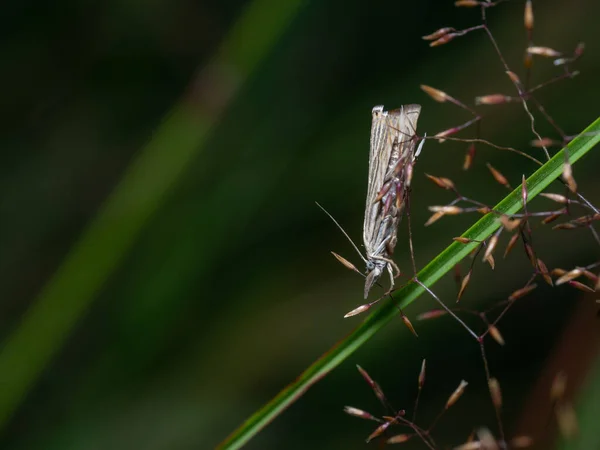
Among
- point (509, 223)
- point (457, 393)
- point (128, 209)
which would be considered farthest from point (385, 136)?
point (128, 209)

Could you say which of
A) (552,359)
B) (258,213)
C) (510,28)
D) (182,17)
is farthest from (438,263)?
(182,17)

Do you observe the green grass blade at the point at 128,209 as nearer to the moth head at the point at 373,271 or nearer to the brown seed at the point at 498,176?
the moth head at the point at 373,271

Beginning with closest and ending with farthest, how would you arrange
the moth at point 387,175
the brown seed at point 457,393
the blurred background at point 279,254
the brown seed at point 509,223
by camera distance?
the brown seed at point 509,223 < the brown seed at point 457,393 < the moth at point 387,175 < the blurred background at point 279,254

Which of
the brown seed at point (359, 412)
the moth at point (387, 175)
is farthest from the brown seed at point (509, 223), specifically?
the brown seed at point (359, 412)

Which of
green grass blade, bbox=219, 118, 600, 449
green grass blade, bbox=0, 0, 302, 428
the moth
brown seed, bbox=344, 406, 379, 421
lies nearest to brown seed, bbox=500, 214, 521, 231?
green grass blade, bbox=219, 118, 600, 449

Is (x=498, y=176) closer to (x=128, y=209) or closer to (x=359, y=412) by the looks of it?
(x=359, y=412)

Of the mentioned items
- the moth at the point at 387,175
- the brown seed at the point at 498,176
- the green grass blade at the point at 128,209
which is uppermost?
the brown seed at the point at 498,176

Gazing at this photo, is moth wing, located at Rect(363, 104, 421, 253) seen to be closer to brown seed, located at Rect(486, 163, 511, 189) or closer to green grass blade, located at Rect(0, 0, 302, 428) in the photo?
brown seed, located at Rect(486, 163, 511, 189)
